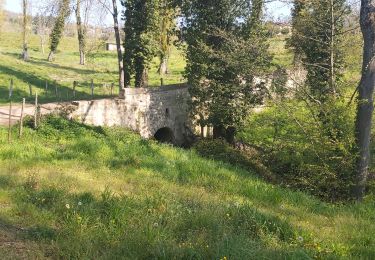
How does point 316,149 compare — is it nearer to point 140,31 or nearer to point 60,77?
point 140,31

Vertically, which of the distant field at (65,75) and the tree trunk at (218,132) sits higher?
the distant field at (65,75)

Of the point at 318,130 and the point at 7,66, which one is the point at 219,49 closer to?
the point at 318,130

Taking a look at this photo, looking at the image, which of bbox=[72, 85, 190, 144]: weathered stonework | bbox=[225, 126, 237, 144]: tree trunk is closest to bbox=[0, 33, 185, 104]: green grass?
bbox=[72, 85, 190, 144]: weathered stonework

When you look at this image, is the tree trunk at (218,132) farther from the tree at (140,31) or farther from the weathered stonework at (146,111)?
the tree at (140,31)

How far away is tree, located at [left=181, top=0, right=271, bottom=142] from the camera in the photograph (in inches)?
790

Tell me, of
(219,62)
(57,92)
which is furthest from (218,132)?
(57,92)

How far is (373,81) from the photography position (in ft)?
38.1

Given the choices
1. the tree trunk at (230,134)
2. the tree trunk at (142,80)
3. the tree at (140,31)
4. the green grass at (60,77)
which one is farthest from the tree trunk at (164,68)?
the tree trunk at (230,134)

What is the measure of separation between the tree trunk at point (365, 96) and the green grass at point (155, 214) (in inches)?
35.4

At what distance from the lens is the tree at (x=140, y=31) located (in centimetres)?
2580

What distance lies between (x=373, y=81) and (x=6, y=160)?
981 centimetres

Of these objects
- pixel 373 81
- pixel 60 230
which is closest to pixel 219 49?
pixel 373 81

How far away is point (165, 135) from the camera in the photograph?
23781 millimetres

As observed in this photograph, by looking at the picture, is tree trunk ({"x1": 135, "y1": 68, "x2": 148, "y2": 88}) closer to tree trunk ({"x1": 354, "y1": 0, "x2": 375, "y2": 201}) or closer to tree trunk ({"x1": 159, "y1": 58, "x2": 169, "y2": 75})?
tree trunk ({"x1": 159, "y1": 58, "x2": 169, "y2": 75})
